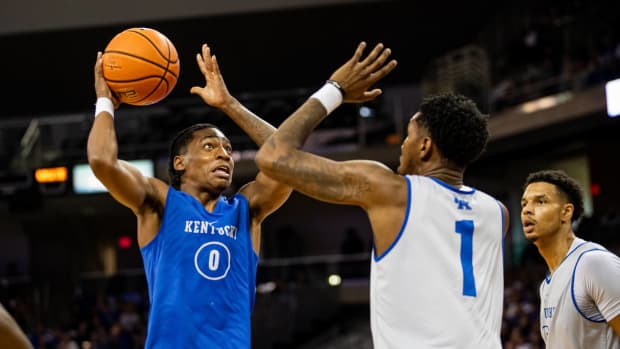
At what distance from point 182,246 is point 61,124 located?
14.1 m

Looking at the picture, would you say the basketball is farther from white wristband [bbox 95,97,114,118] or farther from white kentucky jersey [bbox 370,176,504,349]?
white kentucky jersey [bbox 370,176,504,349]

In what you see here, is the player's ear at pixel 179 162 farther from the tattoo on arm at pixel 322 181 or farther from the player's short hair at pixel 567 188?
the player's short hair at pixel 567 188

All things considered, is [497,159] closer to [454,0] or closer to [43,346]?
[454,0]

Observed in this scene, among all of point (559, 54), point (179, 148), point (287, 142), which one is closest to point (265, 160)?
point (287, 142)

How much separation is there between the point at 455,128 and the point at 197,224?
1.38 meters

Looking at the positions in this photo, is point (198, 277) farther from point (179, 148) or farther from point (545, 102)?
point (545, 102)

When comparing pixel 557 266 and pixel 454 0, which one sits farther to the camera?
pixel 454 0

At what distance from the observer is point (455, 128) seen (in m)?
3.55

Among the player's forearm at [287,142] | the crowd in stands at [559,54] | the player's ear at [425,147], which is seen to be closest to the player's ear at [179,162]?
the player's forearm at [287,142]

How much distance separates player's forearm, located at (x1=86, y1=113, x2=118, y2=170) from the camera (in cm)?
406

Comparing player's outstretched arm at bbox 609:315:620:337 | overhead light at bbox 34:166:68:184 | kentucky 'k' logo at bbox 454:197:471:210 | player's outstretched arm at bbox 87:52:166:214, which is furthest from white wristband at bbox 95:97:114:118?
overhead light at bbox 34:166:68:184

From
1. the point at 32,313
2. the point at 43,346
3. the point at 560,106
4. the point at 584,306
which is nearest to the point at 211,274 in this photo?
the point at 584,306

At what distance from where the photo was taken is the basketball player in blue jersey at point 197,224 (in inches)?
160

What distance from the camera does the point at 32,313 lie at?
53.3 feet
